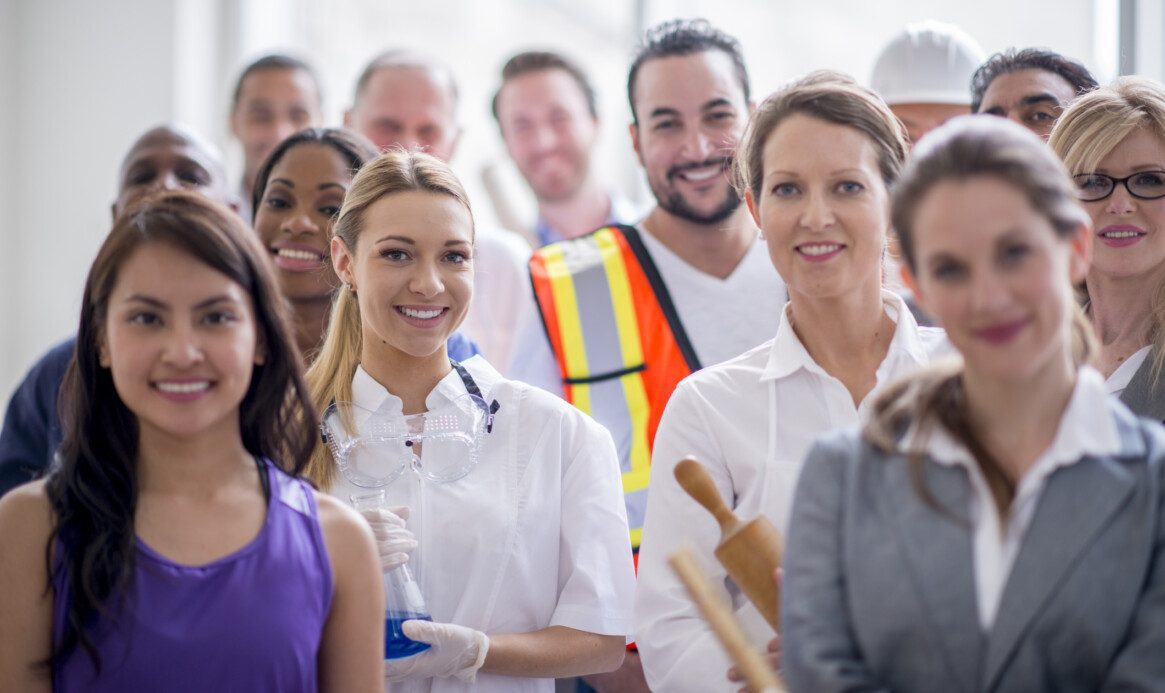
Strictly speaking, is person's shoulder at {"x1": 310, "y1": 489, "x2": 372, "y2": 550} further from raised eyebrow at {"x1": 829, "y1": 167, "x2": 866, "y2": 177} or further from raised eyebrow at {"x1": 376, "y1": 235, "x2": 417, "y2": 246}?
raised eyebrow at {"x1": 829, "y1": 167, "x2": 866, "y2": 177}

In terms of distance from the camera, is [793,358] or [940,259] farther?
[793,358]

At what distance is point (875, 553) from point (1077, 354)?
336mm

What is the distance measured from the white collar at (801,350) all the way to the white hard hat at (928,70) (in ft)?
4.72


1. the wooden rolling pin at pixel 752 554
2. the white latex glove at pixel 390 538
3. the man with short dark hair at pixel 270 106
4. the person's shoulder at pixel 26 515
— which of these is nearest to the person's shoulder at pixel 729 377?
the wooden rolling pin at pixel 752 554

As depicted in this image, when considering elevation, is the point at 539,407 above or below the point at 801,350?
below

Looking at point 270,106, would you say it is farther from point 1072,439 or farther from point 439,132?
point 1072,439

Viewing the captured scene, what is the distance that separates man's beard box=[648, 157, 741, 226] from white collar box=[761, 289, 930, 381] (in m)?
0.93

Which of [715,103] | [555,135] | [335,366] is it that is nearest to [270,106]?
[555,135]

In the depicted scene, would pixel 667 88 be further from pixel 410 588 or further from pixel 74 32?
pixel 74 32

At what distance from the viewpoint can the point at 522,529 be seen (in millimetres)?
1842

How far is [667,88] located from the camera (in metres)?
2.80

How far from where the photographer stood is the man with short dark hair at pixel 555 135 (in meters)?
3.89

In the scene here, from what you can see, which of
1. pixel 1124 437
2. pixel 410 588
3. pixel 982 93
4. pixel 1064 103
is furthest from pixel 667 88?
pixel 1124 437

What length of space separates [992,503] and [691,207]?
1634mm
